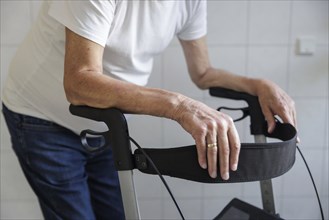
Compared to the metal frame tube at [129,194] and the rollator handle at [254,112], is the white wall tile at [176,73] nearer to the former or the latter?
the rollator handle at [254,112]

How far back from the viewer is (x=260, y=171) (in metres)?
0.65

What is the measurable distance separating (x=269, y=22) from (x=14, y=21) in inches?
33.4

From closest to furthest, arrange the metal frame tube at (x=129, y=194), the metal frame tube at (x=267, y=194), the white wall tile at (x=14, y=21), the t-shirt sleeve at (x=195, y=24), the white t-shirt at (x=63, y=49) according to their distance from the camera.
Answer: the metal frame tube at (x=129, y=194) → the white t-shirt at (x=63, y=49) → the metal frame tube at (x=267, y=194) → the t-shirt sleeve at (x=195, y=24) → the white wall tile at (x=14, y=21)

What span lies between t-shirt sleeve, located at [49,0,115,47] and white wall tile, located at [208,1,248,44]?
66 cm

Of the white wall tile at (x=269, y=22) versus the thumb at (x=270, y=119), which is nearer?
the thumb at (x=270, y=119)

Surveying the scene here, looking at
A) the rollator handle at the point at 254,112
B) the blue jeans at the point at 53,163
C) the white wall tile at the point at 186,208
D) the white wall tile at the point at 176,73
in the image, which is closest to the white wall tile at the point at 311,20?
the white wall tile at the point at 176,73

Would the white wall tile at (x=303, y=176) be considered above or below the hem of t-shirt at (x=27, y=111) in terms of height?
below

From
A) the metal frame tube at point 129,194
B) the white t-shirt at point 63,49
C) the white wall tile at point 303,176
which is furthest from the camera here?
the white wall tile at point 303,176

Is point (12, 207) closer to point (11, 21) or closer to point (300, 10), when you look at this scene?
point (11, 21)

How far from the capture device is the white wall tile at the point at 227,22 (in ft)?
4.62

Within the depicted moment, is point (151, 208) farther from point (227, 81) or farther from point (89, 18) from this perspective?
point (89, 18)

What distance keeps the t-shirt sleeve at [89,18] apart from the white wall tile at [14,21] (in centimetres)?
64

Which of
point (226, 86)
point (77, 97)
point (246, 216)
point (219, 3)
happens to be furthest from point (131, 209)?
point (219, 3)

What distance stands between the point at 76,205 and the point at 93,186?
17cm
